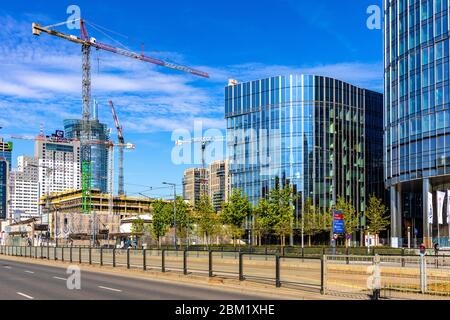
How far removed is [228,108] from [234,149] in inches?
384

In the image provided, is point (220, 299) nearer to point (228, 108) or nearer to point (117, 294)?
point (117, 294)

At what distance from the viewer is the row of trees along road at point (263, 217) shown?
90.8m

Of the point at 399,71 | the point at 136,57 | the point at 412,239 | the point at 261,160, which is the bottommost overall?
the point at 412,239

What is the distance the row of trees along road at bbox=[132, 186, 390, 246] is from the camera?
90750 mm

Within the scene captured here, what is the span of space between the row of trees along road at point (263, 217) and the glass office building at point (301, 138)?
6.40 m

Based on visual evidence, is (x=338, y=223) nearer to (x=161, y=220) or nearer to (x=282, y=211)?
(x=282, y=211)

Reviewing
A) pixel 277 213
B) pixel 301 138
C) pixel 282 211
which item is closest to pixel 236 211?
pixel 277 213

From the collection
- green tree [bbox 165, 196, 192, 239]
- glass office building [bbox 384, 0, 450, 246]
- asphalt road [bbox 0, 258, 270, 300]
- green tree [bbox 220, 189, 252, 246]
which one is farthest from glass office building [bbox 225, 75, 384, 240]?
asphalt road [bbox 0, 258, 270, 300]

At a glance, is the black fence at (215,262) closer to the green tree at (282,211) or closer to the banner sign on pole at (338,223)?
the banner sign on pole at (338,223)

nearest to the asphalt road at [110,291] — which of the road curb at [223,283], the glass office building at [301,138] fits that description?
the road curb at [223,283]

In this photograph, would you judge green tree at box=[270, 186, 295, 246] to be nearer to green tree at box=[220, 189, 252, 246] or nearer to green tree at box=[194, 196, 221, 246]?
green tree at box=[220, 189, 252, 246]

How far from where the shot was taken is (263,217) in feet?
301

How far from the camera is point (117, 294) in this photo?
23.5 m
